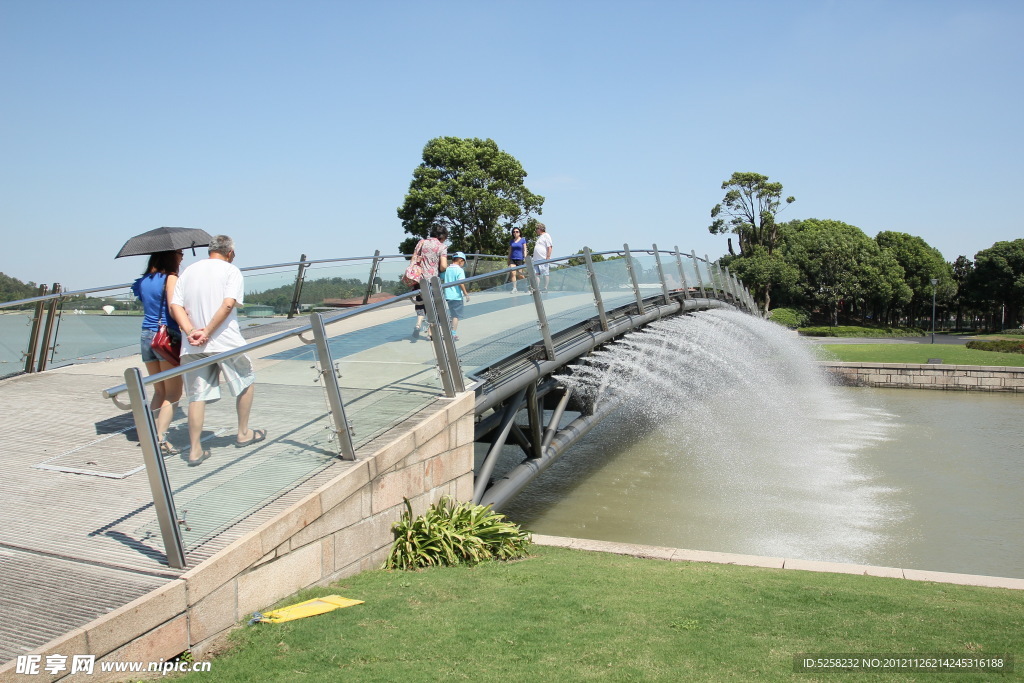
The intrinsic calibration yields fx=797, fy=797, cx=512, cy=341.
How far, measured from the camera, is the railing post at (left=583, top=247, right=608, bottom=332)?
39.4ft

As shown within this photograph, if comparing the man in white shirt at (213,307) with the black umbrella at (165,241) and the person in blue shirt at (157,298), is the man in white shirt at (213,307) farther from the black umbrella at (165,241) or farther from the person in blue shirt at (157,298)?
the black umbrella at (165,241)

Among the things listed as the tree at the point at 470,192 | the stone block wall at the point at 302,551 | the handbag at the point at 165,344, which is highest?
the tree at the point at 470,192

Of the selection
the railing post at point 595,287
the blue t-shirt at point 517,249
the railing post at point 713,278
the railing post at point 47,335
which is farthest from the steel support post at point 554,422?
the railing post at point 713,278

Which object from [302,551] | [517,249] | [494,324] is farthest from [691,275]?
[302,551]

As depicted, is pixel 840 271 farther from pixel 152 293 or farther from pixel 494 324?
pixel 152 293

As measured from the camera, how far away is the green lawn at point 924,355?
1158 inches

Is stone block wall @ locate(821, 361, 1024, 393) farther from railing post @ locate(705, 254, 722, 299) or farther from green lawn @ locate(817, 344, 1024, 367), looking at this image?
railing post @ locate(705, 254, 722, 299)

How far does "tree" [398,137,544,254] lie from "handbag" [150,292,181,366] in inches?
1563

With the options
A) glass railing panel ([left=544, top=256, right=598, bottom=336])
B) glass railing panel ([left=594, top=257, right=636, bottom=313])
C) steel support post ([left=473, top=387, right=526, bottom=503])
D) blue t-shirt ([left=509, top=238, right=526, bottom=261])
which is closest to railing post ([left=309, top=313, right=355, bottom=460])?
steel support post ([left=473, top=387, right=526, bottom=503])

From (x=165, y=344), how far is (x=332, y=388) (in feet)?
4.71

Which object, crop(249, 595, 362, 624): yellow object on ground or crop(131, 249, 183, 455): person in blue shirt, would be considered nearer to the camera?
crop(249, 595, 362, 624): yellow object on ground

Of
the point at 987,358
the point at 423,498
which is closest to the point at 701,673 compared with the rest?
the point at 423,498

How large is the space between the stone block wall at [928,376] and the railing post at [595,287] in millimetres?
17756

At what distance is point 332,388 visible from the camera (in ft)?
19.1
